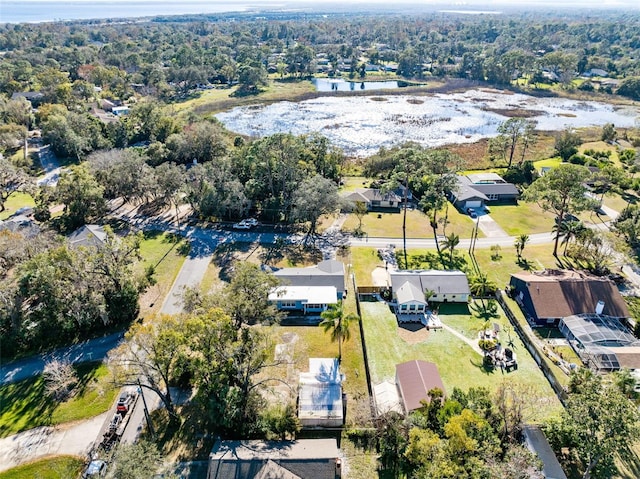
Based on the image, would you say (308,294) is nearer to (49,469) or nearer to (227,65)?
(49,469)

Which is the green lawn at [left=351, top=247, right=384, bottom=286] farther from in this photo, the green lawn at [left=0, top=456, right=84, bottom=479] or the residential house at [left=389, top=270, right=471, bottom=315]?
the green lawn at [left=0, top=456, right=84, bottom=479]

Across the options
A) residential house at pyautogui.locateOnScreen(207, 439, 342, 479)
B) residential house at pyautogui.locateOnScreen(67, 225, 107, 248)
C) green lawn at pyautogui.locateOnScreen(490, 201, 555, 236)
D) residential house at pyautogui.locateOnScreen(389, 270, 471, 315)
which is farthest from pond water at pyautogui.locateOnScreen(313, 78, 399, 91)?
residential house at pyautogui.locateOnScreen(207, 439, 342, 479)

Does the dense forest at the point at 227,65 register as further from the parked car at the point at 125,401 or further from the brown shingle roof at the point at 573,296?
the brown shingle roof at the point at 573,296

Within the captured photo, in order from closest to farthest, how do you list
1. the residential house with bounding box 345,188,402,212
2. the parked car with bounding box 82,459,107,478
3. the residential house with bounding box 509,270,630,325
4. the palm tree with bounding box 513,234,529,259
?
the parked car with bounding box 82,459,107,478
the residential house with bounding box 509,270,630,325
the palm tree with bounding box 513,234,529,259
the residential house with bounding box 345,188,402,212

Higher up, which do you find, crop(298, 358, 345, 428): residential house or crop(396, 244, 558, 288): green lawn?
crop(298, 358, 345, 428): residential house

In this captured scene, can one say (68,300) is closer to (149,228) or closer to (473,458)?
(149,228)

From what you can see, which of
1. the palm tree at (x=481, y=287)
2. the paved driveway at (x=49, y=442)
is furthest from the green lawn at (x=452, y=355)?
the paved driveway at (x=49, y=442)

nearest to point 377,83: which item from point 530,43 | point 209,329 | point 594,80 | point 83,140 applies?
point 594,80

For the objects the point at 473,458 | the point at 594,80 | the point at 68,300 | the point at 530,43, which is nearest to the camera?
the point at 473,458
